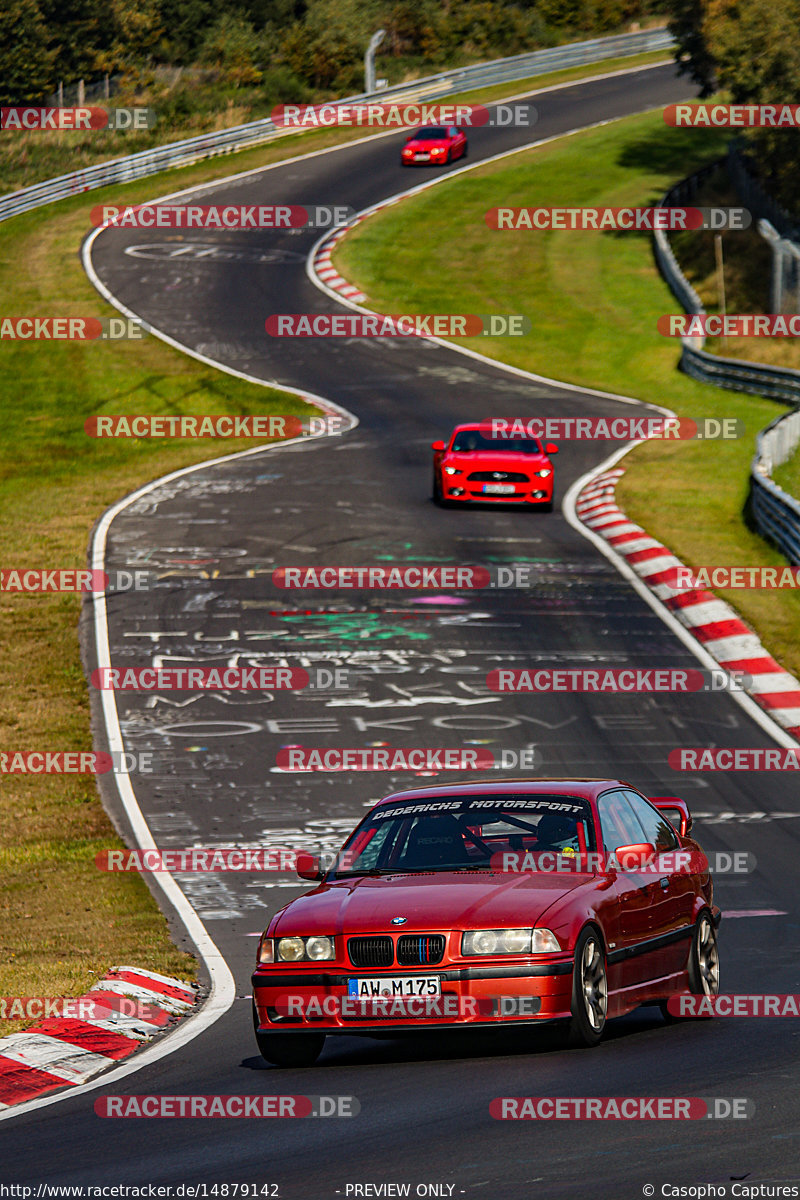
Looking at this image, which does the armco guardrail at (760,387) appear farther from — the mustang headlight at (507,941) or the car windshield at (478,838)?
the mustang headlight at (507,941)

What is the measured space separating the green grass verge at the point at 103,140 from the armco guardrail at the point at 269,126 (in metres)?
0.63

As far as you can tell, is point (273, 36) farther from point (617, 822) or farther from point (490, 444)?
point (617, 822)

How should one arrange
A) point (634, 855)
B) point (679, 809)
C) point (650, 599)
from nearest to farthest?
point (634, 855), point (679, 809), point (650, 599)

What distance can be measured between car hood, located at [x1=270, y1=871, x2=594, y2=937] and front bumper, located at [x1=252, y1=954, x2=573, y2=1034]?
205mm

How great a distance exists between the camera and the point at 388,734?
60.1ft

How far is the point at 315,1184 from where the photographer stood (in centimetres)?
621

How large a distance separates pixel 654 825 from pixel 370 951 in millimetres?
2404

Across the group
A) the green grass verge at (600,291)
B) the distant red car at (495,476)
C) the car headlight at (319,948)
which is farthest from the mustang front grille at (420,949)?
the distant red car at (495,476)

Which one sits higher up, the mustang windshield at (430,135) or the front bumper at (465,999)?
the front bumper at (465,999)

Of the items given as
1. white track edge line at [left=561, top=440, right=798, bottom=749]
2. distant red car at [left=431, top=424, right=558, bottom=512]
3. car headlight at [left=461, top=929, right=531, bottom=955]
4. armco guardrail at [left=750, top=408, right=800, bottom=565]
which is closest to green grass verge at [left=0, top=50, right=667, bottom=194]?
white track edge line at [left=561, top=440, right=798, bottom=749]

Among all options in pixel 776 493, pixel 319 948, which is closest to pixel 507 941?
pixel 319 948

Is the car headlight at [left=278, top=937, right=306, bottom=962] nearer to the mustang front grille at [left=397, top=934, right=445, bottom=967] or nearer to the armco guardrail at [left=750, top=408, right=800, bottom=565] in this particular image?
the mustang front grille at [left=397, top=934, right=445, bottom=967]

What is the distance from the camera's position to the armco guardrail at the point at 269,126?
5984cm

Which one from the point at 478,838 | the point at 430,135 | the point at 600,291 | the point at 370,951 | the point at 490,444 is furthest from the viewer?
the point at 430,135
